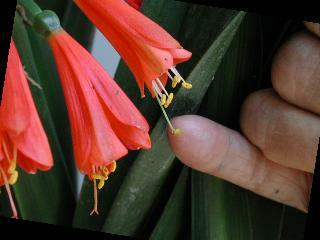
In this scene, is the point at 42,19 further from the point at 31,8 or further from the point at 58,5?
the point at 58,5

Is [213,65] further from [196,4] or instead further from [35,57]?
[35,57]

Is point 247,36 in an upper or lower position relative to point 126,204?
upper

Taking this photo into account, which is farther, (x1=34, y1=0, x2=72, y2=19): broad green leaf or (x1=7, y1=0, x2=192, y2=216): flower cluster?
(x1=34, y1=0, x2=72, y2=19): broad green leaf

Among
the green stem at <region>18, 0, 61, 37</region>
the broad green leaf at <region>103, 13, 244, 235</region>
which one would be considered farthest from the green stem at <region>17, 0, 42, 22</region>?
the broad green leaf at <region>103, 13, 244, 235</region>

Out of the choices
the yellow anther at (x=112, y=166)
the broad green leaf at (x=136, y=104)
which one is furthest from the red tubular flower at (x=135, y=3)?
the yellow anther at (x=112, y=166)

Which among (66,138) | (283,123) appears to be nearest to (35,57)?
(66,138)

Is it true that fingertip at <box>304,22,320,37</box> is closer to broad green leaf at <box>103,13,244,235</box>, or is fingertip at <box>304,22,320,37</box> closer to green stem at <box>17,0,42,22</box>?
broad green leaf at <box>103,13,244,235</box>
